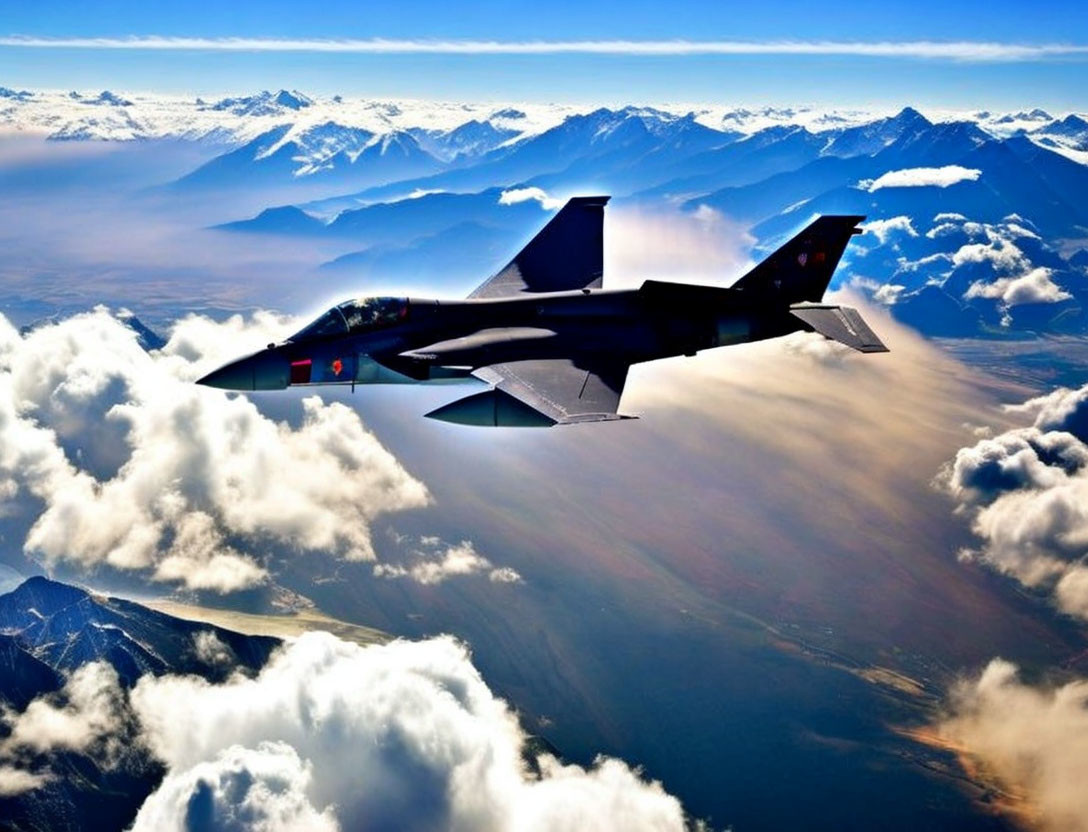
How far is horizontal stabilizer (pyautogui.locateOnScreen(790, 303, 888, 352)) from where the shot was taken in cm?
4162

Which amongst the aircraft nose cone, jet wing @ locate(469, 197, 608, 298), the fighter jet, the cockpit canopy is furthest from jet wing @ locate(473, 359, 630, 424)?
jet wing @ locate(469, 197, 608, 298)

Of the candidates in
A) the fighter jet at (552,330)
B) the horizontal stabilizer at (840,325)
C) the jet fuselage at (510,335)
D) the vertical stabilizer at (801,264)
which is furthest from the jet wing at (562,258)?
the horizontal stabilizer at (840,325)

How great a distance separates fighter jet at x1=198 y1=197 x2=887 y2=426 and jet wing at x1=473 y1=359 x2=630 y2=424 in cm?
8

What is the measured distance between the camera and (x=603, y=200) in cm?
5128

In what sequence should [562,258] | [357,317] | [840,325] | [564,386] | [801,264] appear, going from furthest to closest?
[562,258], [801,264], [840,325], [357,317], [564,386]

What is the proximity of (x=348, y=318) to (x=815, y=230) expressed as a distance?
90.5ft

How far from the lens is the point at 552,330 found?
130 feet

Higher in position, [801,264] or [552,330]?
[801,264]

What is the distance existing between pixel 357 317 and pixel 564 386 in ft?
35.7

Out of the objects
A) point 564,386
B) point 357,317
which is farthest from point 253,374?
point 564,386

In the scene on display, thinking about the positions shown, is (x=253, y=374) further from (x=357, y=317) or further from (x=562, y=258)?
(x=562, y=258)

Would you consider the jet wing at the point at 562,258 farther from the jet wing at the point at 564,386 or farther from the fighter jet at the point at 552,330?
the jet wing at the point at 564,386

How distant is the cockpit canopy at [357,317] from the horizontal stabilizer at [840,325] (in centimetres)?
2261

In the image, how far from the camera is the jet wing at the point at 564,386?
102 ft
